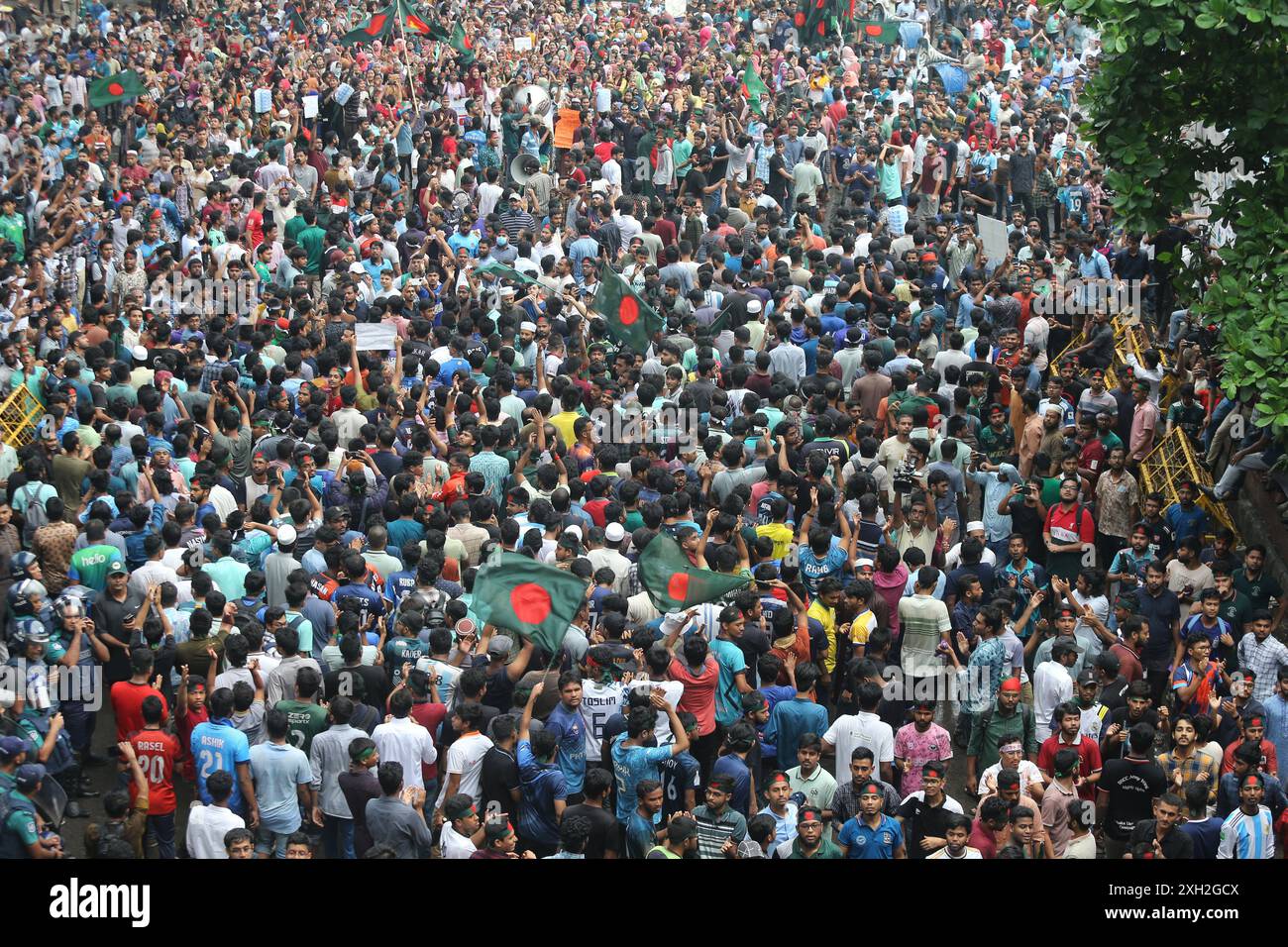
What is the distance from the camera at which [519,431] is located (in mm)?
13531

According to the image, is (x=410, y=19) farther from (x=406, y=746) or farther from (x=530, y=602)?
(x=406, y=746)

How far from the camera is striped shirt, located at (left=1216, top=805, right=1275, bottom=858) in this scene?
892 centimetres

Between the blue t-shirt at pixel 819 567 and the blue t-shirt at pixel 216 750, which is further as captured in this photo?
the blue t-shirt at pixel 819 567

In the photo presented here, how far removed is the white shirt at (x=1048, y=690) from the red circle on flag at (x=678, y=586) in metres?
2.26

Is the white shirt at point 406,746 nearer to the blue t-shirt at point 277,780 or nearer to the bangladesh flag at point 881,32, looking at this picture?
the blue t-shirt at point 277,780

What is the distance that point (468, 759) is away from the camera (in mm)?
9281

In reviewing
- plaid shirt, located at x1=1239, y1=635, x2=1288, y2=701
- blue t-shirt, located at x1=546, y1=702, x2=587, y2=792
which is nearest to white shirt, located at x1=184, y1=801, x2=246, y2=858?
blue t-shirt, located at x1=546, y1=702, x2=587, y2=792

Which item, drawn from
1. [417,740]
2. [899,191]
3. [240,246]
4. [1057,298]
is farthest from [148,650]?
[899,191]

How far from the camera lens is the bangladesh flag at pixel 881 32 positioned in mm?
28269

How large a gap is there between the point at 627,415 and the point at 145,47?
1568cm

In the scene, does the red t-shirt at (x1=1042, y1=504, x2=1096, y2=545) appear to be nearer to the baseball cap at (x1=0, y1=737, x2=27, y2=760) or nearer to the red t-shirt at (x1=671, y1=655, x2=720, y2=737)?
the red t-shirt at (x1=671, y1=655, x2=720, y2=737)

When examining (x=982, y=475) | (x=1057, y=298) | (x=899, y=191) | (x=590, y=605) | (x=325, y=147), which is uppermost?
(x=325, y=147)

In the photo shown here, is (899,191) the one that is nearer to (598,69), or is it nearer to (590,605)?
(598,69)

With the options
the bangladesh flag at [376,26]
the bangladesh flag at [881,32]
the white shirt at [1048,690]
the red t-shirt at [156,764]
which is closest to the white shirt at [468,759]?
the red t-shirt at [156,764]
